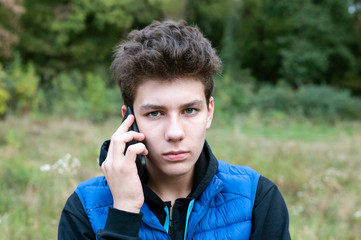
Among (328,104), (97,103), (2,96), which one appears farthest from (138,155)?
(328,104)

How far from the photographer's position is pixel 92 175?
600cm

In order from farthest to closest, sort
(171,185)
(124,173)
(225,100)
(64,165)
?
(225,100)
(64,165)
(171,185)
(124,173)

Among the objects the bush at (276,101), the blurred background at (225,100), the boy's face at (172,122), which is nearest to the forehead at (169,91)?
the boy's face at (172,122)

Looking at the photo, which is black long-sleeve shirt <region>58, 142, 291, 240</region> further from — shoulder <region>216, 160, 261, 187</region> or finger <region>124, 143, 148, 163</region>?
finger <region>124, 143, 148, 163</region>

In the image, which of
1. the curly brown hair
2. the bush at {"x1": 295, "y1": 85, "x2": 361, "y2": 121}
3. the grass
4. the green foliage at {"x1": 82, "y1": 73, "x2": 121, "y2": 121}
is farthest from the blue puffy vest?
the bush at {"x1": 295, "y1": 85, "x2": 361, "y2": 121}

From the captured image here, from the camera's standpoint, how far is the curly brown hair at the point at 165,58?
1.92m

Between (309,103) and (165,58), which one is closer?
(165,58)

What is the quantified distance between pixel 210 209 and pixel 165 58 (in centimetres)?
79

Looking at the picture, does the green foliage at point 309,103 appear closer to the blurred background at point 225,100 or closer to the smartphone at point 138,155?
the blurred background at point 225,100

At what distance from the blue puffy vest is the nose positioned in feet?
1.10

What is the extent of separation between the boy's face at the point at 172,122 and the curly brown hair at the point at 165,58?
0.17 feet

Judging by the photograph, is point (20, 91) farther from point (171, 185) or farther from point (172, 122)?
point (172, 122)

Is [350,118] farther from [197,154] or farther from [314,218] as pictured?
[197,154]

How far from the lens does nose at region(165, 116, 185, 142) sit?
1820 mm
